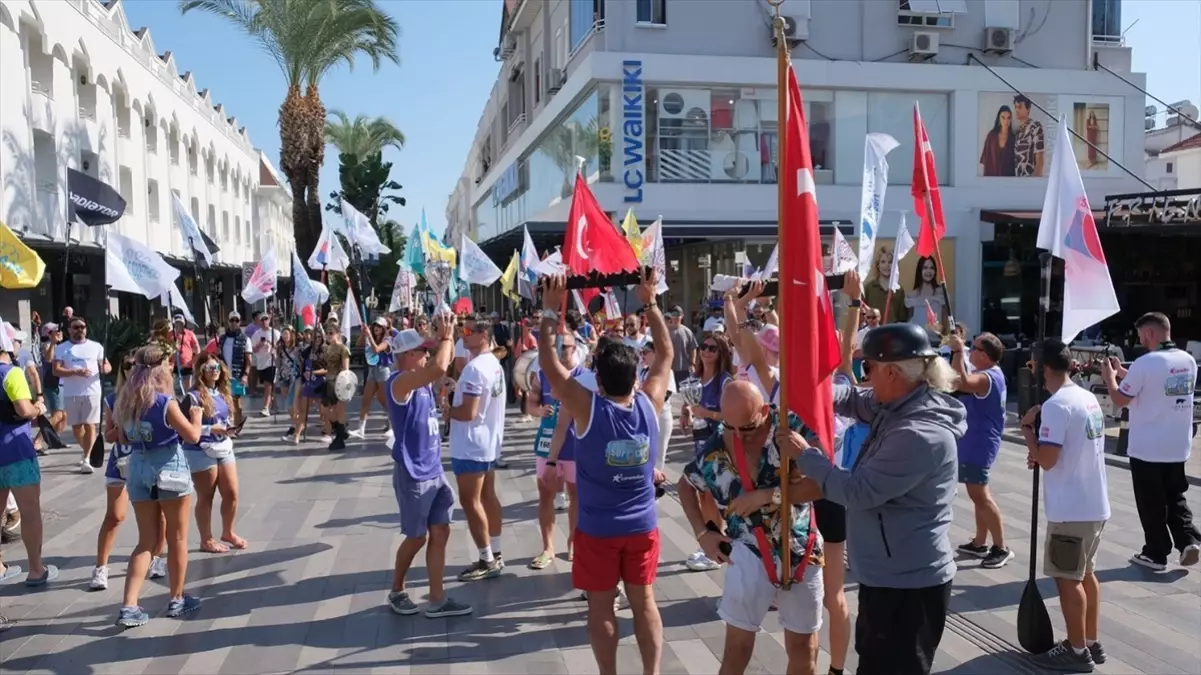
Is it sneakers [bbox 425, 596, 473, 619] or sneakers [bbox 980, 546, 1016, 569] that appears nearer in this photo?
sneakers [bbox 425, 596, 473, 619]

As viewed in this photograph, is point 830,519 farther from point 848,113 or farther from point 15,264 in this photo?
point 848,113

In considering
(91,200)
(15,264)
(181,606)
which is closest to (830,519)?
(181,606)

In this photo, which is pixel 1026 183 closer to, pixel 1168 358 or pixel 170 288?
pixel 1168 358

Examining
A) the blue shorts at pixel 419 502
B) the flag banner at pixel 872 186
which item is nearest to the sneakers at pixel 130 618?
the blue shorts at pixel 419 502

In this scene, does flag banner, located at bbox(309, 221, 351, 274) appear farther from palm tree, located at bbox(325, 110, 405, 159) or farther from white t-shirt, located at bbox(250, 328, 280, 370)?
palm tree, located at bbox(325, 110, 405, 159)

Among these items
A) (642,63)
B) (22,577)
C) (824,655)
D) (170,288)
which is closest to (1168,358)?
(824,655)

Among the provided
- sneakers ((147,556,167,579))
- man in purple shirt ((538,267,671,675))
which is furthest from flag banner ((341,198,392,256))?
man in purple shirt ((538,267,671,675))

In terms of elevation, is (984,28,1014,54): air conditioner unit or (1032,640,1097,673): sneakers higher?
(984,28,1014,54): air conditioner unit

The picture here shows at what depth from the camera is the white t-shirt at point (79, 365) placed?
10.4 m

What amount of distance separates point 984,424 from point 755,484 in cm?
333

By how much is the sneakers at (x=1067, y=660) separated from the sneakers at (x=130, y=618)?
17.8 feet

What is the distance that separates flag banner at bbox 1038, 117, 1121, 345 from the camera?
203 inches

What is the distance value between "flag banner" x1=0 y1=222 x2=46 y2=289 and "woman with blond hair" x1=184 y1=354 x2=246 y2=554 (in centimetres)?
246

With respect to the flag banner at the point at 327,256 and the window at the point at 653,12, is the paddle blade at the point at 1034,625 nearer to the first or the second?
the flag banner at the point at 327,256
